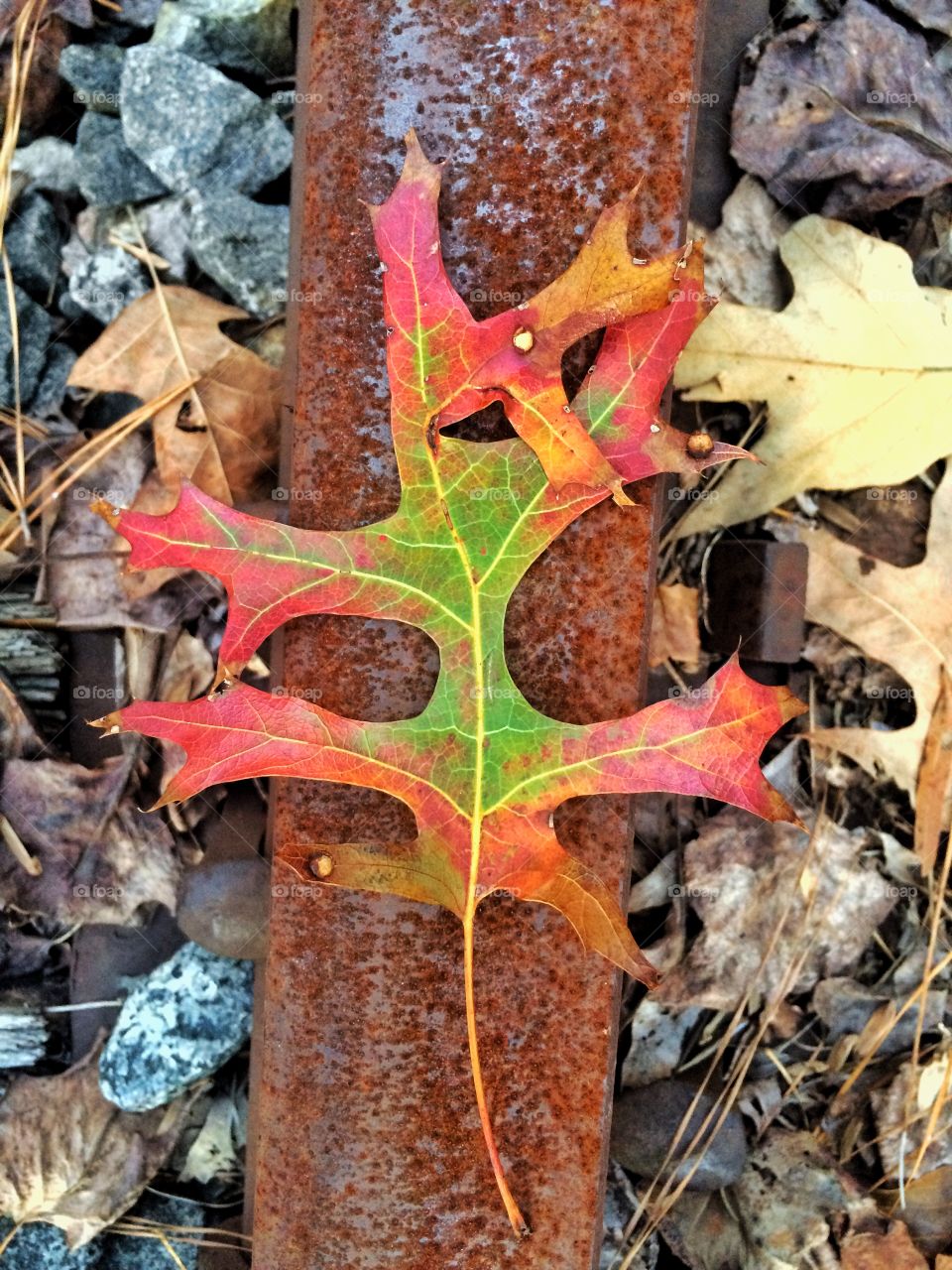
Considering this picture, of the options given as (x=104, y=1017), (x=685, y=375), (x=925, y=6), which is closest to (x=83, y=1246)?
(x=104, y=1017)

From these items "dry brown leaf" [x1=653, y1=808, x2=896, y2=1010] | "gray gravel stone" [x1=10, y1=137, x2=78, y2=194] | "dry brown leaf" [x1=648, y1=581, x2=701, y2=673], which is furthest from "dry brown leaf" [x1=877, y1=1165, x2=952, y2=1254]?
"gray gravel stone" [x1=10, y1=137, x2=78, y2=194]

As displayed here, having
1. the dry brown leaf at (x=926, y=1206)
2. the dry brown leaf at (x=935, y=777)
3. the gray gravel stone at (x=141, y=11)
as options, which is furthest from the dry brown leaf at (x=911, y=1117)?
the gray gravel stone at (x=141, y=11)

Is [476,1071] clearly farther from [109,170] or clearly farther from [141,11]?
[141,11]

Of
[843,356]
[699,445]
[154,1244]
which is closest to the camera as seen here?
[699,445]

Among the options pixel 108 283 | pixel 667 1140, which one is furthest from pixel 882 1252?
pixel 108 283

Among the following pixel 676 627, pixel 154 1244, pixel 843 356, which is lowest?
pixel 154 1244

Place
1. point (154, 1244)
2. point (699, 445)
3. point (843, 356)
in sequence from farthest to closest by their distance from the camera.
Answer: point (154, 1244), point (843, 356), point (699, 445)

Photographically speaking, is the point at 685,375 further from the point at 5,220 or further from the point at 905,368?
the point at 5,220
